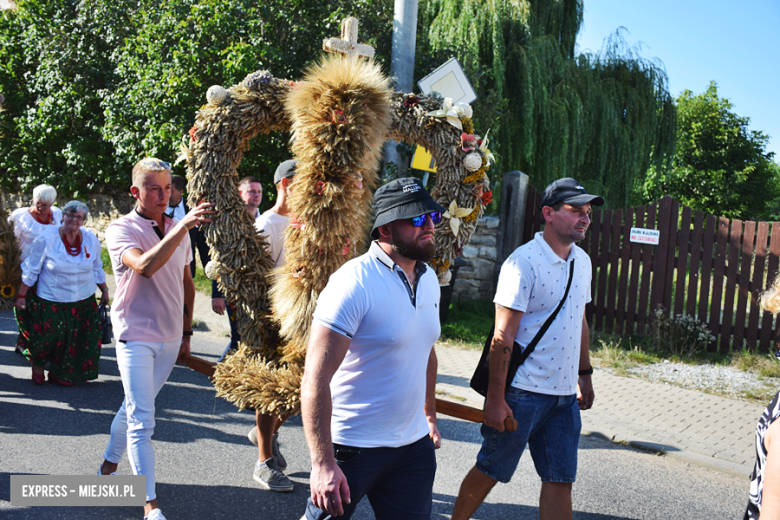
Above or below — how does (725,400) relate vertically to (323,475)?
below

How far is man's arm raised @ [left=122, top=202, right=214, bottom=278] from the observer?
3.02 m

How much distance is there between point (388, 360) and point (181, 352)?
187 cm

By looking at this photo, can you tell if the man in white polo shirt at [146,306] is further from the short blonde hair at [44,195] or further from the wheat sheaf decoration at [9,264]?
the wheat sheaf decoration at [9,264]

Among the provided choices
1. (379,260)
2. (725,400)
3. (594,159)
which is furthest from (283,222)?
(594,159)

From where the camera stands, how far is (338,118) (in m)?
2.82

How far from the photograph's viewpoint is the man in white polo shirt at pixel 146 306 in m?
3.08

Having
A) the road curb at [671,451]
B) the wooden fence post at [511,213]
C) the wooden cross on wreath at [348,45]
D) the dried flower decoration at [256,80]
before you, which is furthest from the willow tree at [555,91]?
the dried flower decoration at [256,80]

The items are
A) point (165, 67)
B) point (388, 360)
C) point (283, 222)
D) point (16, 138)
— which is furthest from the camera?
point (16, 138)

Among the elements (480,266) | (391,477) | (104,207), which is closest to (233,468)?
(391,477)

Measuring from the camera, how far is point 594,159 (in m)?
12.0

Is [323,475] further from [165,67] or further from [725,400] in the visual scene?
[165,67]

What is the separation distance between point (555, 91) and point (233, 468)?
968 centimetres

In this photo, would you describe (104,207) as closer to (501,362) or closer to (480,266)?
(480,266)

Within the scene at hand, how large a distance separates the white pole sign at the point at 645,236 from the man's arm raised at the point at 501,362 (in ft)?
20.0
